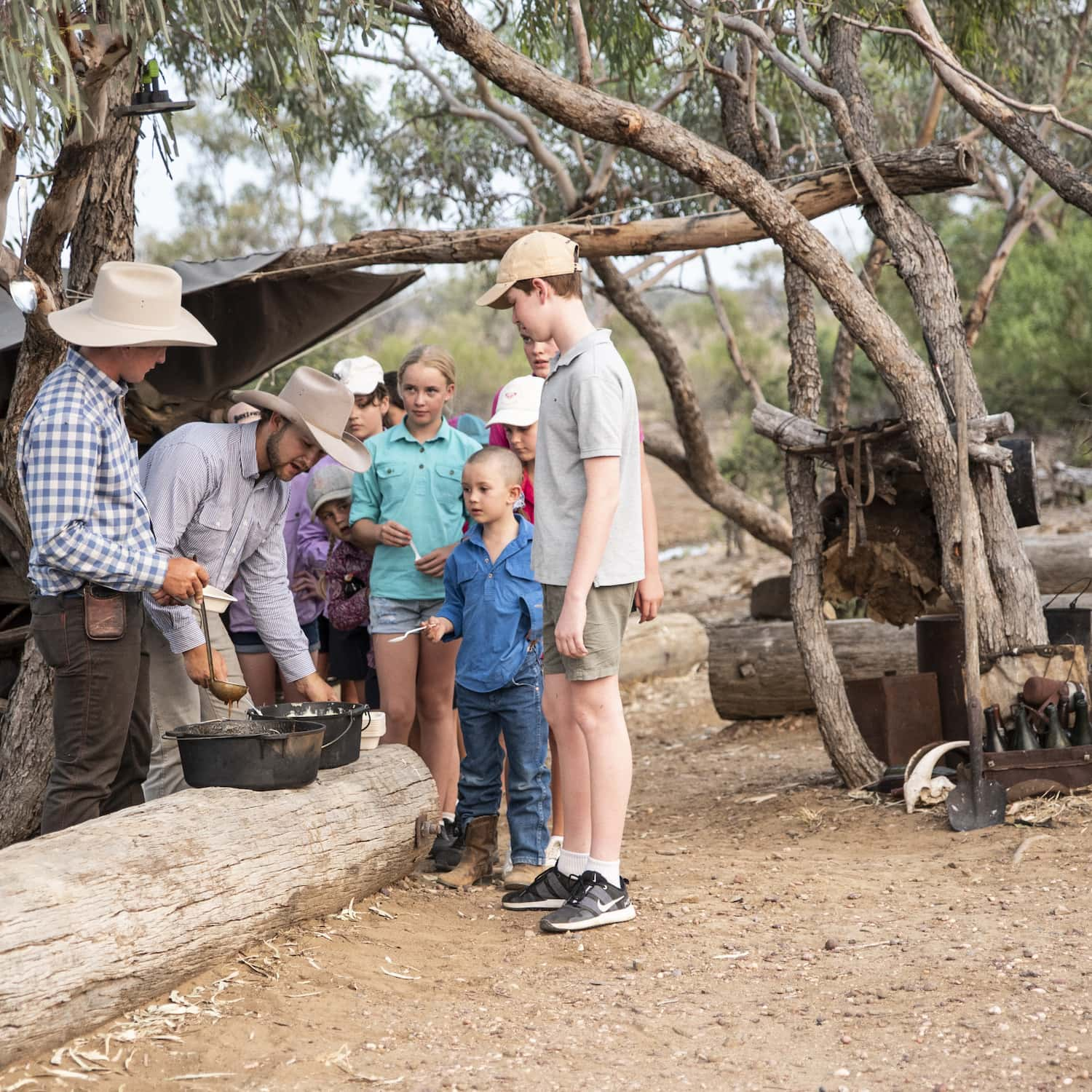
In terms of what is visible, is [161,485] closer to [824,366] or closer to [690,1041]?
[690,1041]

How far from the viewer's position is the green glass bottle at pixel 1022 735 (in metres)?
5.28

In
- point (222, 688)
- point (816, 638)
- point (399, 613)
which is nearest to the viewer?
point (222, 688)

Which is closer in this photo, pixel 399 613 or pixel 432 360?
pixel 399 613

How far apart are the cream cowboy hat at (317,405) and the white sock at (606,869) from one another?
1.58 meters

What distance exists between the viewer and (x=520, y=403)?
190 inches

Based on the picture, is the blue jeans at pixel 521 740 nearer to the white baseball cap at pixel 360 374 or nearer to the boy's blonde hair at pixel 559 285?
the boy's blonde hair at pixel 559 285

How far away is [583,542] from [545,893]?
1.25 m

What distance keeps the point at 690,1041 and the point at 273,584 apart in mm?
2285

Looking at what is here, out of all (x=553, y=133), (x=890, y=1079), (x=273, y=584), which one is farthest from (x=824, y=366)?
(x=890, y=1079)

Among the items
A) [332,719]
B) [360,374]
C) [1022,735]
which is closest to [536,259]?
[332,719]

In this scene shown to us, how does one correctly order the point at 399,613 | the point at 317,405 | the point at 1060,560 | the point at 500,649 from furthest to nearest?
1. the point at 1060,560
2. the point at 399,613
3. the point at 500,649
4. the point at 317,405

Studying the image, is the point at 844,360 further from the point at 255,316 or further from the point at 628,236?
the point at 255,316

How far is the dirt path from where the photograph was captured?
9.48ft

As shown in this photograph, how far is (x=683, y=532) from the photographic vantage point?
2344cm
